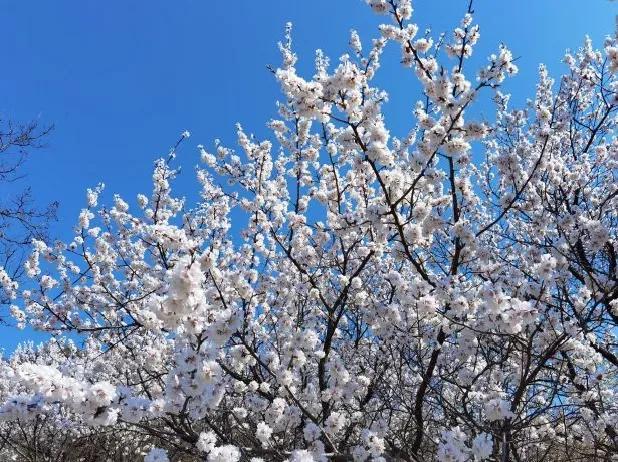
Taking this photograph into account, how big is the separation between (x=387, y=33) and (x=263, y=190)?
143 inches

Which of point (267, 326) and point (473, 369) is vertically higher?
point (267, 326)

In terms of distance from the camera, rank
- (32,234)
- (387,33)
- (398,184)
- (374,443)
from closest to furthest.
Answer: (374,443), (387,33), (398,184), (32,234)

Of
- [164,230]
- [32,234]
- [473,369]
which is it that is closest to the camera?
[164,230]

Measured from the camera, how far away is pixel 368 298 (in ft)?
22.7

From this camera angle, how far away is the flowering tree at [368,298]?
348 centimetres

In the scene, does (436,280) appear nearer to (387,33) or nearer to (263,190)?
(387,33)

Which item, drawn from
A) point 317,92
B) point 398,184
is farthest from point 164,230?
point 398,184

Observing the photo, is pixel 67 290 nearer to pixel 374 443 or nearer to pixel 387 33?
pixel 374 443

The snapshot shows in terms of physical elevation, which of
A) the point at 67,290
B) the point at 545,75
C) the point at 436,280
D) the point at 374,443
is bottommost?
the point at 374,443

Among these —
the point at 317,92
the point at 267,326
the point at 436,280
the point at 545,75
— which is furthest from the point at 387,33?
the point at 545,75

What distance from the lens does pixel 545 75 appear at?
10.2 meters

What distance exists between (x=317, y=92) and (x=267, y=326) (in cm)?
570

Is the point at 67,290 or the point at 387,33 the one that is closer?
the point at 387,33

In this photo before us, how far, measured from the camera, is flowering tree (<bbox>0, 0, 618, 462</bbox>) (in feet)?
11.4
